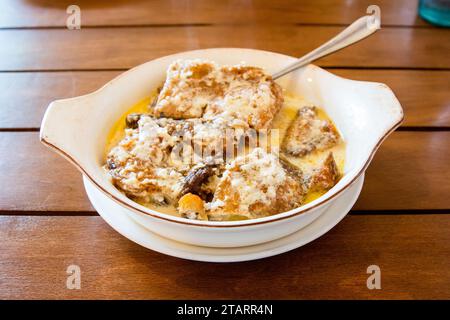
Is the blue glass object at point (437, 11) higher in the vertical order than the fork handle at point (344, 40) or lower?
higher

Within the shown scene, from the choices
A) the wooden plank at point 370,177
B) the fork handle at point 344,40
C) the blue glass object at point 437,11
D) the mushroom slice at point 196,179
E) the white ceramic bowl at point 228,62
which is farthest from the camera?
the blue glass object at point 437,11

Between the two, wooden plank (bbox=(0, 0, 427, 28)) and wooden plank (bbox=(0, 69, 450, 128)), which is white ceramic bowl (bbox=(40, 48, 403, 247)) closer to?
wooden plank (bbox=(0, 69, 450, 128))

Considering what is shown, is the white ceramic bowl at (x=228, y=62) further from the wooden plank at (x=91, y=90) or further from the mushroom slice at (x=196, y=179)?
the wooden plank at (x=91, y=90)

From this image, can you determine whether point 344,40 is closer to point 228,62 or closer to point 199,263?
point 228,62

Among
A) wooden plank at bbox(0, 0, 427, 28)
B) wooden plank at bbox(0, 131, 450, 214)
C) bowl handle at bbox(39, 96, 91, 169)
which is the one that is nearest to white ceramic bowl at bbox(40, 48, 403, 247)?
bowl handle at bbox(39, 96, 91, 169)

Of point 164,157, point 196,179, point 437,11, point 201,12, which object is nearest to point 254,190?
point 196,179

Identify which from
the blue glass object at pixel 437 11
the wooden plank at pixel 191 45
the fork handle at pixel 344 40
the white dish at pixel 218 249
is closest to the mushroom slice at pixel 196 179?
the white dish at pixel 218 249
